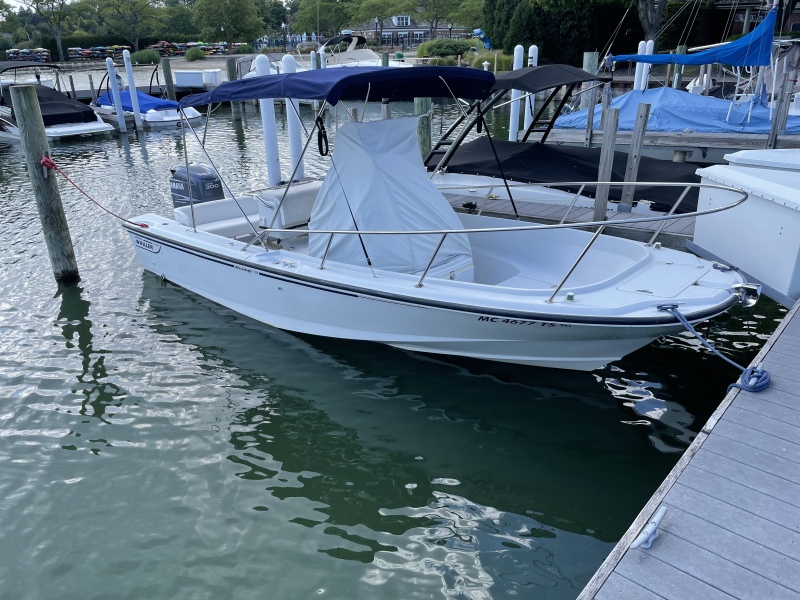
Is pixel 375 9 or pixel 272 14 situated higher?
pixel 272 14

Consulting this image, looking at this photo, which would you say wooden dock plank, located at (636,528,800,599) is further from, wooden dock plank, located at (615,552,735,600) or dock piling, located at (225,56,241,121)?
dock piling, located at (225,56,241,121)

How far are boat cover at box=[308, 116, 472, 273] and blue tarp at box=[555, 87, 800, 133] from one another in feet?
26.5

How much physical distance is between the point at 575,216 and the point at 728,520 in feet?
19.2

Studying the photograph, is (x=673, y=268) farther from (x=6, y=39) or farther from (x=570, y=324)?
(x=6, y=39)

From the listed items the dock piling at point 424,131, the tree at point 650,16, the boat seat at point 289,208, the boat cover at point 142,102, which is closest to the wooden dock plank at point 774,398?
the boat seat at point 289,208

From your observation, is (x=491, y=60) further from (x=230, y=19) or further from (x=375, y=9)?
(x=230, y=19)

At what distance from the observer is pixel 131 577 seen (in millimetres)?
4027

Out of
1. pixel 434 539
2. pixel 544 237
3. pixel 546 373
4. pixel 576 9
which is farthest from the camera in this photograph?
pixel 576 9

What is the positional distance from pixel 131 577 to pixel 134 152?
1648 centimetres

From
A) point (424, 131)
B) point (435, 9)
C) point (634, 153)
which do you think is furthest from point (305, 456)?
point (435, 9)

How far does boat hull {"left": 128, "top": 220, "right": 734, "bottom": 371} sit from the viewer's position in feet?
17.0

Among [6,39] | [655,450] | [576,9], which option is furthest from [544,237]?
[6,39]

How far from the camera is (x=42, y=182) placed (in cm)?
779

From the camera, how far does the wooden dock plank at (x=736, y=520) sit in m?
2.90
